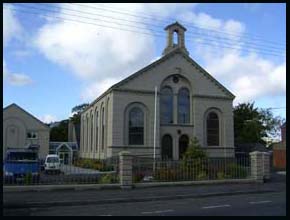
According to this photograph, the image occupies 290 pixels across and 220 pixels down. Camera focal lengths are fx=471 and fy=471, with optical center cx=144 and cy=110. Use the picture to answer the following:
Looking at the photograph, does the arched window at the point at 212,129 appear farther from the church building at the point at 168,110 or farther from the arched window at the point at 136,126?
the arched window at the point at 136,126

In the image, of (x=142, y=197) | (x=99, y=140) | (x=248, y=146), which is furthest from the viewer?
(x=248, y=146)

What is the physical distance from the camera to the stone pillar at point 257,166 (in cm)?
2664

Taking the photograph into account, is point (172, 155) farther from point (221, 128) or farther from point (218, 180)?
point (218, 180)

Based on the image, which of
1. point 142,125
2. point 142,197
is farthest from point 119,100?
point 142,197

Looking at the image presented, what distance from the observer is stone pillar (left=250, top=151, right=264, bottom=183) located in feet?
87.4

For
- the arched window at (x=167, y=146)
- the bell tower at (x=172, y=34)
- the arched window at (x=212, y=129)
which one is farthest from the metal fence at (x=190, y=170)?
the bell tower at (x=172, y=34)

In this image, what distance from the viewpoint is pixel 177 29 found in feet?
174

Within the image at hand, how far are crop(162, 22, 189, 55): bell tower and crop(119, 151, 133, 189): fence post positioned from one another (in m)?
30.7

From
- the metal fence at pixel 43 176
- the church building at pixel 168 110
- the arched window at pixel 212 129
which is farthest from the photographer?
the arched window at pixel 212 129

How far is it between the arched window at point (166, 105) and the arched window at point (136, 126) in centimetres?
253

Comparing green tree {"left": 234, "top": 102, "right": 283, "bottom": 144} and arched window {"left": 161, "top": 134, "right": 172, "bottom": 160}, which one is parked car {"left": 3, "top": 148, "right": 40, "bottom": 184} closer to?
arched window {"left": 161, "top": 134, "right": 172, "bottom": 160}

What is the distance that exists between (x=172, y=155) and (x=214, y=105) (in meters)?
7.50

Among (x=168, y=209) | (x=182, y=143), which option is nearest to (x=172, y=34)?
(x=182, y=143)

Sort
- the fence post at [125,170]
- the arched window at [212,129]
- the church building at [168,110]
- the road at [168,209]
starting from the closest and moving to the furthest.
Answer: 1. the road at [168,209]
2. the fence post at [125,170]
3. the church building at [168,110]
4. the arched window at [212,129]
